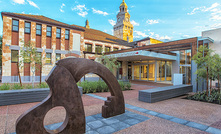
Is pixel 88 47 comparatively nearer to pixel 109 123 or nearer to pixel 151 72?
pixel 151 72

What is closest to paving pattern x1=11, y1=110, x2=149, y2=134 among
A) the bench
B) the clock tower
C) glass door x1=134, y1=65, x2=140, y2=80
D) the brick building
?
the bench

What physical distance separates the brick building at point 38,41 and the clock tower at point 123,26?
4013 centimetres

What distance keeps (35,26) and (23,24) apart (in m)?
1.33

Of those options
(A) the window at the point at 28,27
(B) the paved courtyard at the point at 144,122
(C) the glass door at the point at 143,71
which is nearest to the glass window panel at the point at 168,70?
(C) the glass door at the point at 143,71

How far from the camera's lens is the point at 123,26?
197ft

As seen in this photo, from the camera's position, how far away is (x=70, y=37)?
20.0 meters

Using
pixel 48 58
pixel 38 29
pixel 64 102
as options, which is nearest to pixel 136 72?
pixel 48 58

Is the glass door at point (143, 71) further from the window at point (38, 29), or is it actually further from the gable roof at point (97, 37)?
the window at point (38, 29)

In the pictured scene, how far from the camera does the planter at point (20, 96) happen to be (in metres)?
6.06

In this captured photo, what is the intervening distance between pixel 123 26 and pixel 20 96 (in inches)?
2300

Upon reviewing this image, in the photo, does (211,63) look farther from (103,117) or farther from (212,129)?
(103,117)

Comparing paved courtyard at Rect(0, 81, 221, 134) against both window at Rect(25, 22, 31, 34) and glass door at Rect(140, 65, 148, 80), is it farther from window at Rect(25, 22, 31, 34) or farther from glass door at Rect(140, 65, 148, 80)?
glass door at Rect(140, 65, 148, 80)

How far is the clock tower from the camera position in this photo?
60.2m

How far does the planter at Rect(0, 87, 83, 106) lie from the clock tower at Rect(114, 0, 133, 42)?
2145 inches
